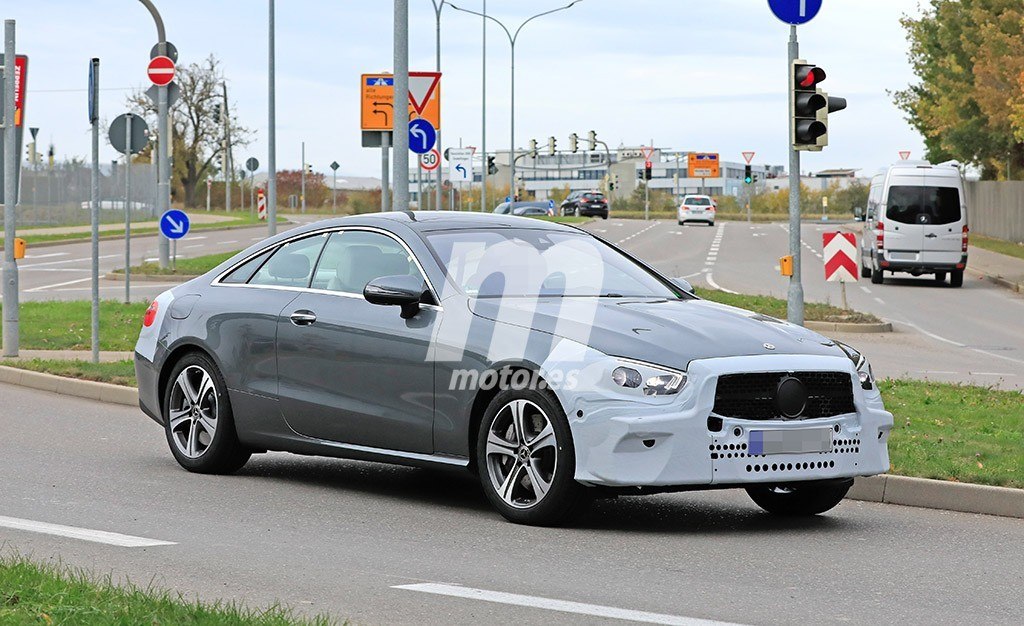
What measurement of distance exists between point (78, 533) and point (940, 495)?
15.5 ft

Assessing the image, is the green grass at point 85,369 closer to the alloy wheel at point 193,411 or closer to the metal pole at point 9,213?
the metal pole at point 9,213

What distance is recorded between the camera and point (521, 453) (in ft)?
26.5

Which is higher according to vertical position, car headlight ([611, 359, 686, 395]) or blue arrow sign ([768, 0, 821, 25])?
blue arrow sign ([768, 0, 821, 25])

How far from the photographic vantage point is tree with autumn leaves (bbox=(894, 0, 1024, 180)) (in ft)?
161

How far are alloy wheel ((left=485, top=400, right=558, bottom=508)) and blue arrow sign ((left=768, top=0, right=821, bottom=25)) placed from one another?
27.0 feet

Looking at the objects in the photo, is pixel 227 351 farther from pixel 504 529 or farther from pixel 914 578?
pixel 914 578

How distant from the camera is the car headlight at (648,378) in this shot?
765 cm

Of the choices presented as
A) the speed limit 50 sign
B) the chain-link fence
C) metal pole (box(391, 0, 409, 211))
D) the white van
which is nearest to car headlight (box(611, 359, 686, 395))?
metal pole (box(391, 0, 409, 211))

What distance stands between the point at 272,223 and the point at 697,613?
29208 millimetres

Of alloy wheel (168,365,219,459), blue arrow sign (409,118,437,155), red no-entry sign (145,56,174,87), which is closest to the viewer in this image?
alloy wheel (168,365,219,459)

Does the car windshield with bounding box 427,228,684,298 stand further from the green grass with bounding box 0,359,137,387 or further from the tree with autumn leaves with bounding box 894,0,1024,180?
the tree with autumn leaves with bounding box 894,0,1024,180

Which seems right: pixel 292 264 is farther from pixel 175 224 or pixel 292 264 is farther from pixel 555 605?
pixel 175 224

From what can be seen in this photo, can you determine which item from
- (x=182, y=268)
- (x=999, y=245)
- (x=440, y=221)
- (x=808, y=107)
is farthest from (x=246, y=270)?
(x=999, y=245)

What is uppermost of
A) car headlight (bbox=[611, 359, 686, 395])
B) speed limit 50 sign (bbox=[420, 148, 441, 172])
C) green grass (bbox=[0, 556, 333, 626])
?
speed limit 50 sign (bbox=[420, 148, 441, 172])
